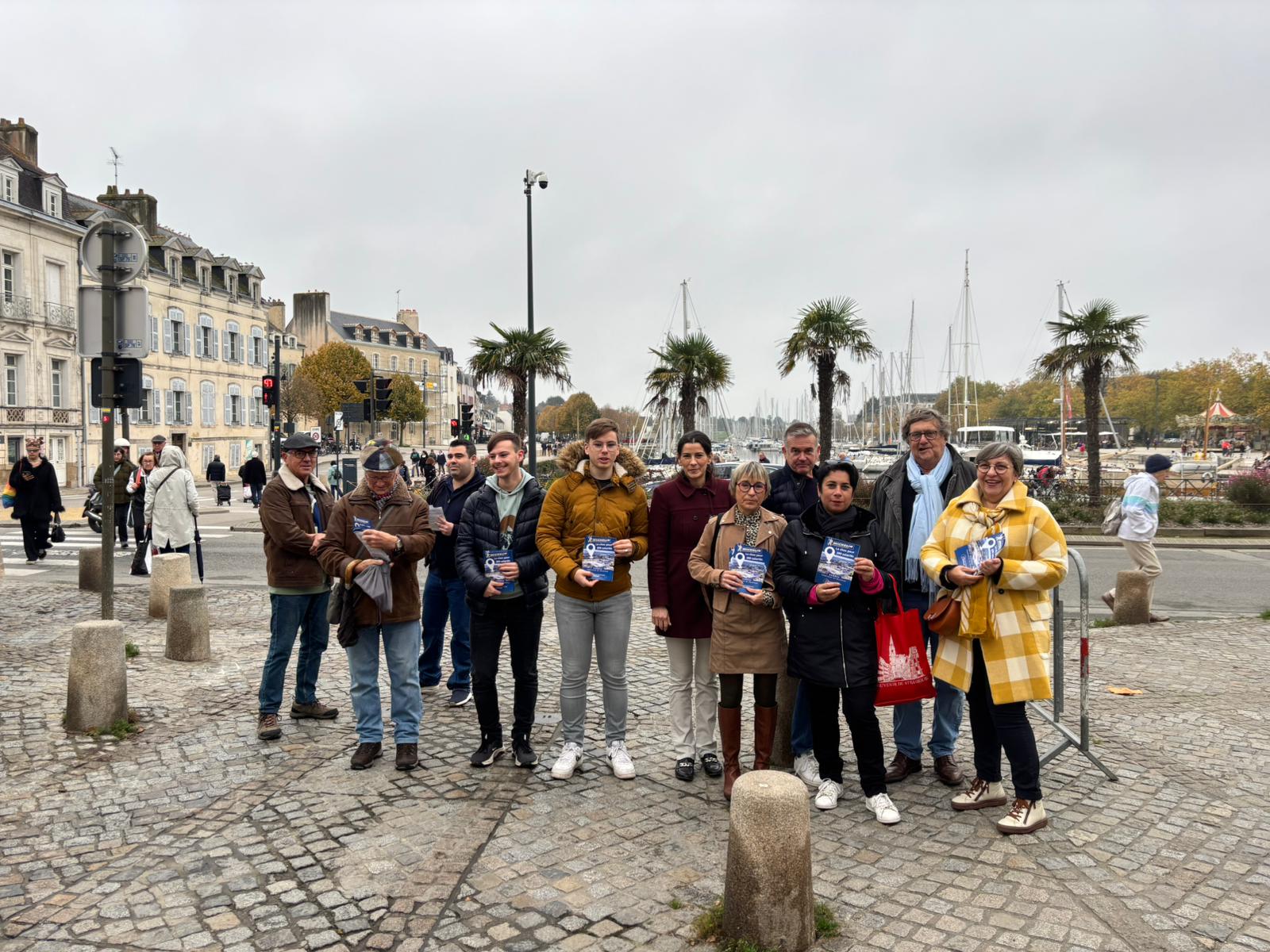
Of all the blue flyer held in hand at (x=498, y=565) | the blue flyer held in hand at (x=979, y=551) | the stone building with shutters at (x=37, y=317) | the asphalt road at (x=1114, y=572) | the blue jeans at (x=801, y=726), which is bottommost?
the asphalt road at (x=1114, y=572)

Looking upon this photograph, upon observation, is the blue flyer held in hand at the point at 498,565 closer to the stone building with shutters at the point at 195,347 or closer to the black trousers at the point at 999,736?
the black trousers at the point at 999,736

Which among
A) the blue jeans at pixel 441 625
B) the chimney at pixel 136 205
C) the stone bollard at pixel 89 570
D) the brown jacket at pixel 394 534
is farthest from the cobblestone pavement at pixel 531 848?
the chimney at pixel 136 205

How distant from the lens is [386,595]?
5387 mm

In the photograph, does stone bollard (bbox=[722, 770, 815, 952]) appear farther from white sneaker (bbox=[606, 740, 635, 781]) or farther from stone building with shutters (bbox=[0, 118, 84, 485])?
stone building with shutters (bbox=[0, 118, 84, 485])

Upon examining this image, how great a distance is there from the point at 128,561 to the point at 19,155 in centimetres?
3245

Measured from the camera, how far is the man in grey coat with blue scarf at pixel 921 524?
5141 millimetres

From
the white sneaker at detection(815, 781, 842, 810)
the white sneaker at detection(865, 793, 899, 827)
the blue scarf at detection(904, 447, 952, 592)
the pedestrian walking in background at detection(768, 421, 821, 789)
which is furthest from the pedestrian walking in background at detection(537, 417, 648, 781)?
the blue scarf at detection(904, 447, 952, 592)

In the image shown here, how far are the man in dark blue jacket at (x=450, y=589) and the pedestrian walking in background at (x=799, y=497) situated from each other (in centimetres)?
261

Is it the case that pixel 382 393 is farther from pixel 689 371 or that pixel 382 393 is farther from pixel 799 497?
pixel 799 497

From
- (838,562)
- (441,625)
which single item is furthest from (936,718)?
(441,625)

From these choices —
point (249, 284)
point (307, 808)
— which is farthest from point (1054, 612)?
point (249, 284)

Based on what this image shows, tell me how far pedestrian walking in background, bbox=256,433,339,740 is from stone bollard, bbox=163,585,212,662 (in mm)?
2257

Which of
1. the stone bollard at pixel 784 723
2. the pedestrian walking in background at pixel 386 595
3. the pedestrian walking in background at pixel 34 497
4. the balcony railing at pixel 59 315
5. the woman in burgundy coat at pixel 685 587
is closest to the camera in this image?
the woman in burgundy coat at pixel 685 587

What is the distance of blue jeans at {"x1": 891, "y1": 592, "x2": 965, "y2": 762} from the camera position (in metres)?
5.14
